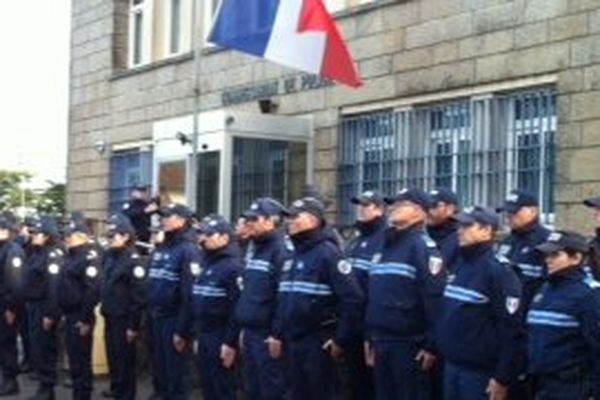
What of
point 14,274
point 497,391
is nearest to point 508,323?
point 497,391

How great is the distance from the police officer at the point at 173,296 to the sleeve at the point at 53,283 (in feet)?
5.38

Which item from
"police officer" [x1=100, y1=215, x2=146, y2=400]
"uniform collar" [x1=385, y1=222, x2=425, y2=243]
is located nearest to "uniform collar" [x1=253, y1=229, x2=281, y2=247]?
"uniform collar" [x1=385, y1=222, x2=425, y2=243]

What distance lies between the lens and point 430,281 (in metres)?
7.70

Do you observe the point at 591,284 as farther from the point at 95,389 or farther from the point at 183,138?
the point at 183,138

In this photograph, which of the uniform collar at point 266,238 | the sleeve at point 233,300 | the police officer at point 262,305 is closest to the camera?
the police officer at point 262,305

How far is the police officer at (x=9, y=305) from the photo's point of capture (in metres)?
12.7

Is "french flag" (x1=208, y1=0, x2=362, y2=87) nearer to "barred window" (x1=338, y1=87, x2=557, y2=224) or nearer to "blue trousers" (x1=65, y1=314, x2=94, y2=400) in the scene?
"barred window" (x1=338, y1=87, x2=557, y2=224)

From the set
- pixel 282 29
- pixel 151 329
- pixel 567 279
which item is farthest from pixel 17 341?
pixel 567 279

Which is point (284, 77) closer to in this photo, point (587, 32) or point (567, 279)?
point (587, 32)

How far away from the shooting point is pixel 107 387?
500 inches

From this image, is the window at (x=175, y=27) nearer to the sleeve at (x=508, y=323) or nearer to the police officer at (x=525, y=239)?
the police officer at (x=525, y=239)

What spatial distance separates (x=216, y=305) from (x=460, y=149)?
452 cm

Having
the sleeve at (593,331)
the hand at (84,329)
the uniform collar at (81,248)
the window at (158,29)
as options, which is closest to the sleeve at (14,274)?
the uniform collar at (81,248)

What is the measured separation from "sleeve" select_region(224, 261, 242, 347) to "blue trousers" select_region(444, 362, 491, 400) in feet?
7.52
